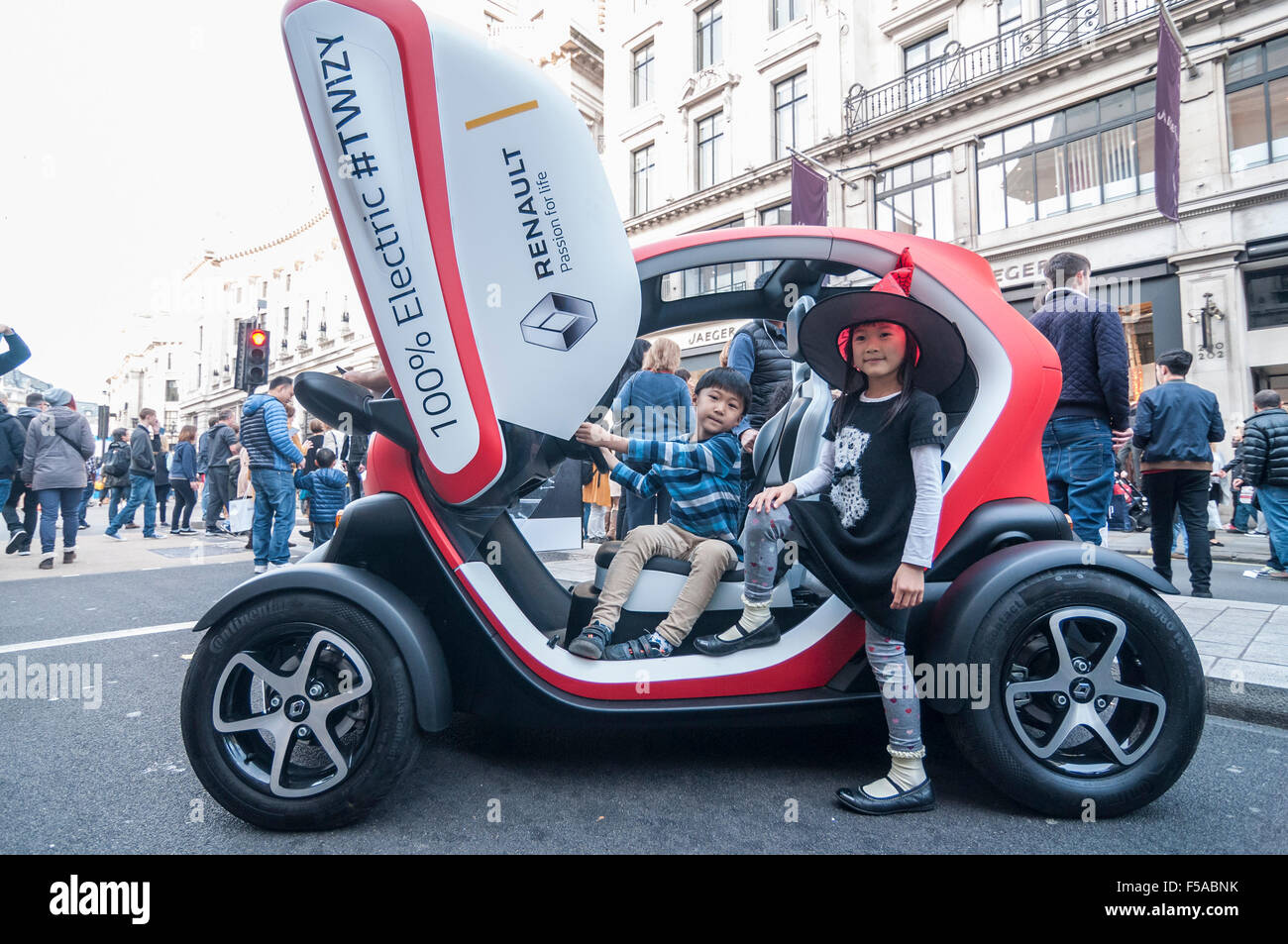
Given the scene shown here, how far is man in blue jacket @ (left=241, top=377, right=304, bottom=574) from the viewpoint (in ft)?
19.6

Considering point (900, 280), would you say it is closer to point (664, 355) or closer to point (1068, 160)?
point (664, 355)

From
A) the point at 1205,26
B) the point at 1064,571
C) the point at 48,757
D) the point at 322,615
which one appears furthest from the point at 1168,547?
the point at 1205,26

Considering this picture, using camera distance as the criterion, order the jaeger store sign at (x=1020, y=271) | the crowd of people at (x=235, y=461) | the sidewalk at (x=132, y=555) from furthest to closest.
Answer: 1. the jaeger store sign at (x=1020, y=271)
2. the sidewalk at (x=132, y=555)
3. the crowd of people at (x=235, y=461)

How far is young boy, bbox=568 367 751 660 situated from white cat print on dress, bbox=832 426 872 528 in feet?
1.30

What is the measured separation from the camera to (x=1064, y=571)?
1971 millimetres

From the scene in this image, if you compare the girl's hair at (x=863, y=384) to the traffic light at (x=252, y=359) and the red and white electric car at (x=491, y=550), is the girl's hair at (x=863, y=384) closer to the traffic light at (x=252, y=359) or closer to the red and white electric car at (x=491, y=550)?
the red and white electric car at (x=491, y=550)

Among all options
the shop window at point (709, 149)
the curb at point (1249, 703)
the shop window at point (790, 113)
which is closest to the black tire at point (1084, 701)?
the curb at point (1249, 703)

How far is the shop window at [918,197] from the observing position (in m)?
15.5

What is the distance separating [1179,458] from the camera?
485 cm

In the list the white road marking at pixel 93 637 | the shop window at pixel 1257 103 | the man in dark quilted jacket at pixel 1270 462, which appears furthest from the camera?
the shop window at pixel 1257 103

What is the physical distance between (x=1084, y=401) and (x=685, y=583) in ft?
7.67

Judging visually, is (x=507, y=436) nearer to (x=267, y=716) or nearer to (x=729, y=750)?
(x=267, y=716)

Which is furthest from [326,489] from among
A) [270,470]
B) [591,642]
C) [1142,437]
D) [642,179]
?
[642,179]

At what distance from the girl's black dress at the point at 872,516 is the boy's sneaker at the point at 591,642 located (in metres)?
0.66
